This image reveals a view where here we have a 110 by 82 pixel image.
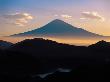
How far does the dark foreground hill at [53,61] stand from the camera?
189 ft

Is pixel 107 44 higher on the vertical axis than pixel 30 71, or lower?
higher

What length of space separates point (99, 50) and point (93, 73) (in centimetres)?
6360

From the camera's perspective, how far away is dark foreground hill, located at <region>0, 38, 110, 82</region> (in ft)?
189

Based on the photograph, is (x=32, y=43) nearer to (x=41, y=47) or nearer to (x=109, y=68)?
(x=41, y=47)

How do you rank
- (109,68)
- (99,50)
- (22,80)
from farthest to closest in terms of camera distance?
1. (99,50)
2. (22,80)
3. (109,68)

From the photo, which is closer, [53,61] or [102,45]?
[53,61]

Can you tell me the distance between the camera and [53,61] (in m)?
111

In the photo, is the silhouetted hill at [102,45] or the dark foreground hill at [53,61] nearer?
the dark foreground hill at [53,61]

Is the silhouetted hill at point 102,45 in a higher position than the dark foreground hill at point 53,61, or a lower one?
higher

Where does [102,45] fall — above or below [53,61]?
above

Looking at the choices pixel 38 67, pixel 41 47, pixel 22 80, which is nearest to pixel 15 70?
pixel 38 67

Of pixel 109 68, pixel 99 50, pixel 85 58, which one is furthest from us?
pixel 99 50

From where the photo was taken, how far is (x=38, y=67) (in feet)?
333

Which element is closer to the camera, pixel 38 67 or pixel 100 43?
pixel 38 67
